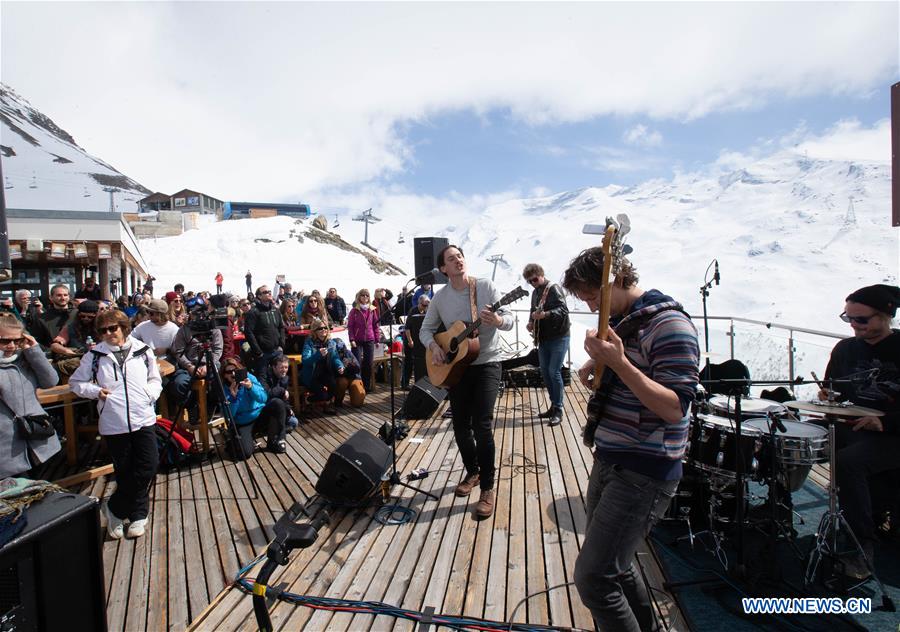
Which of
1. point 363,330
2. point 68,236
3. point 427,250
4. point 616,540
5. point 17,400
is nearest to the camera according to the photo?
point 616,540

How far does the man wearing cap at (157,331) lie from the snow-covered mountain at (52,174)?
128 metres

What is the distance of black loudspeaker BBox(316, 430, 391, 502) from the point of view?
11.3 ft

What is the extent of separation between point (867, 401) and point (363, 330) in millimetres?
6004

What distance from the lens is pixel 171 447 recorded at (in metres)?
4.51

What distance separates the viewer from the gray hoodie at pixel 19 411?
9.71ft

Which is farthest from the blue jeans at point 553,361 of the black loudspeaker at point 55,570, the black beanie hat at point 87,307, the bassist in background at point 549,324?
the black beanie hat at point 87,307

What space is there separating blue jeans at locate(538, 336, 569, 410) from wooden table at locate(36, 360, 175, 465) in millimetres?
3859

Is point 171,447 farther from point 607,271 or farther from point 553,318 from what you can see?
point 607,271

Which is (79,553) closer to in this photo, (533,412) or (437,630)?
(437,630)

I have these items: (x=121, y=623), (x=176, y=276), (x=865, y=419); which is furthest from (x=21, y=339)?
(x=176, y=276)

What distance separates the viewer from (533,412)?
6168 millimetres

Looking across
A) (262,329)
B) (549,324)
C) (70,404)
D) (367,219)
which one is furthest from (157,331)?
(367,219)

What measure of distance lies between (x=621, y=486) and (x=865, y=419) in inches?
88.0

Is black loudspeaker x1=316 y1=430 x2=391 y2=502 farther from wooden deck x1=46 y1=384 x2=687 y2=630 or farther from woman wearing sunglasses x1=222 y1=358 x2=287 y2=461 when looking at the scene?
woman wearing sunglasses x1=222 y1=358 x2=287 y2=461
